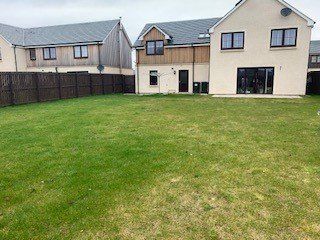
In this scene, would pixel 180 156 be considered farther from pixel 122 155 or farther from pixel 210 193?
pixel 210 193

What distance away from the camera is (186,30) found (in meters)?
30.6

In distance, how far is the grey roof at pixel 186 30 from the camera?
29.0m

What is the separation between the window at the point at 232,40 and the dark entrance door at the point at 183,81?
5155 millimetres

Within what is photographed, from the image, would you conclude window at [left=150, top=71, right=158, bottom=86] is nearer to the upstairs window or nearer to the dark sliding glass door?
the dark sliding glass door

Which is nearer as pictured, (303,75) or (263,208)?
(263,208)

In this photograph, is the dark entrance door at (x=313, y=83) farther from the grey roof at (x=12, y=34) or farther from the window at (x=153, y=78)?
the grey roof at (x=12, y=34)

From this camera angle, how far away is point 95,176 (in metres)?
5.59

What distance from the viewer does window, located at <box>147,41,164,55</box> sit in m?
29.5

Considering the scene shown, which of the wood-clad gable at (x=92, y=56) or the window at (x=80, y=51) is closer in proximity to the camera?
the wood-clad gable at (x=92, y=56)

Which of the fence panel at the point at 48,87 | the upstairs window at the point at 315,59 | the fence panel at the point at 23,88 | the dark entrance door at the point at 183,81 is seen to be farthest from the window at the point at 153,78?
the upstairs window at the point at 315,59

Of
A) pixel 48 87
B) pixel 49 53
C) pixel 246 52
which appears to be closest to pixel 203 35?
pixel 246 52

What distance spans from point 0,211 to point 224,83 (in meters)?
23.8

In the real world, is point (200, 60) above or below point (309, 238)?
above

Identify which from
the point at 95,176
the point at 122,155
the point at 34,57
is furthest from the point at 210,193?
the point at 34,57
